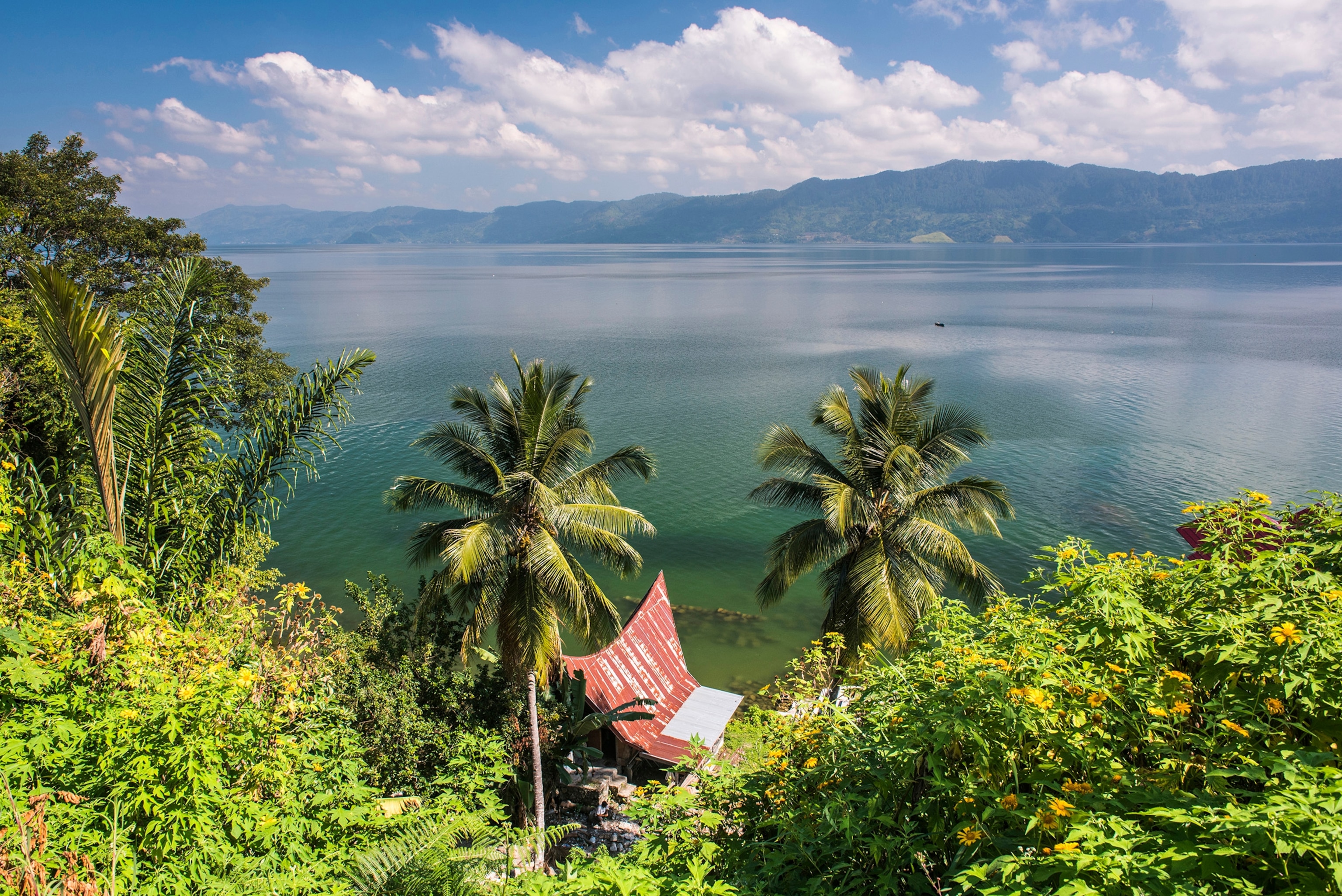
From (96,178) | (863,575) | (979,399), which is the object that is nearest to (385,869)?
(863,575)

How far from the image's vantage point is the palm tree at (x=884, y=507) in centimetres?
1209

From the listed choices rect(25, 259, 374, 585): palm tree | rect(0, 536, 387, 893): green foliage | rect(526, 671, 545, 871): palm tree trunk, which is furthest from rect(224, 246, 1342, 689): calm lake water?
rect(0, 536, 387, 893): green foliage

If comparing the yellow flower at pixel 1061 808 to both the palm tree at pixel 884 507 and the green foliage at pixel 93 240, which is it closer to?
the palm tree at pixel 884 507

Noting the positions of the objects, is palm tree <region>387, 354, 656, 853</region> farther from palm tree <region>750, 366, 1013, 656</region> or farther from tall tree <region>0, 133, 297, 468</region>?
tall tree <region>0, 133, 297, 468</region>

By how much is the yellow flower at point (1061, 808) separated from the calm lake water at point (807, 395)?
50.8 feet

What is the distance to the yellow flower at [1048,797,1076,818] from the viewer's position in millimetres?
3475

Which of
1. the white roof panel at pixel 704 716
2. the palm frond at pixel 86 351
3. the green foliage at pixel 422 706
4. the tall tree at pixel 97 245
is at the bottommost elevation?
the white roof panel at pixel 704 716

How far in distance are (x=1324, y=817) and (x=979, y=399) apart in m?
42.1

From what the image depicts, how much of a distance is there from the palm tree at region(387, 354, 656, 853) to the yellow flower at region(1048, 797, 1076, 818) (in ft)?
26.4

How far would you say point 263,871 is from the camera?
16.9 feet

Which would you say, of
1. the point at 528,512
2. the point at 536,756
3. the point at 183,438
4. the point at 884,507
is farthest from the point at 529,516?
the point at 884,507

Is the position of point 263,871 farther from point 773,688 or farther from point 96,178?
point 96,178

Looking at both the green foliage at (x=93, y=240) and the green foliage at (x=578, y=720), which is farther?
the green foliage at (x=93, y=240)

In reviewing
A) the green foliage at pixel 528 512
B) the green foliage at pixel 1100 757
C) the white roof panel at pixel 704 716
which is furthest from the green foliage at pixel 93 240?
the green foliage at pixel 1100 757
